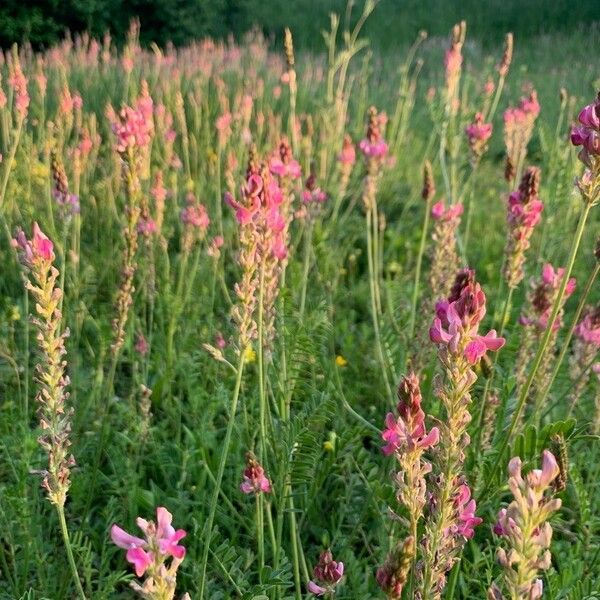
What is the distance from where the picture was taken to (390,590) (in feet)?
3.21

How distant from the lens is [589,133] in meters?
1.17

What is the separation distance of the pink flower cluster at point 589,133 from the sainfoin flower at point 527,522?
0.56m

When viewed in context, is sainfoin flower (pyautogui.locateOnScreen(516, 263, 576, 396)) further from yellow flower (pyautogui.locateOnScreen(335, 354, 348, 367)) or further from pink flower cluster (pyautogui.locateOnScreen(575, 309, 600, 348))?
yellow flower (pyautogui.locateOnScreen(335, 354, 348, 367))

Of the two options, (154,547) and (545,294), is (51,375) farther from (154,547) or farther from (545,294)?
(545,294)

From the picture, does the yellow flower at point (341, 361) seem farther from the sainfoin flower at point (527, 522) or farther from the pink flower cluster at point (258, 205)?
the sainfoin flower at point (527, 522)

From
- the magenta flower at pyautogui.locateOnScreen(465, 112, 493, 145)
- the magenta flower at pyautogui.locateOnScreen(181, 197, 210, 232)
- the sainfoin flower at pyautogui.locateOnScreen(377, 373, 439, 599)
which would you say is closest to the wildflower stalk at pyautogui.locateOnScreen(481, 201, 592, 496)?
the sainfoin flower at pyautogui.locateOnScreen(377, 373, 439, 599)

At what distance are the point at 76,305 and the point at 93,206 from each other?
167 cm

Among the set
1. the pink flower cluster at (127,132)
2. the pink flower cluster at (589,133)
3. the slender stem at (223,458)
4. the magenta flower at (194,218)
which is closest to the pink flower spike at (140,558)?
the slender stem at (223,458)

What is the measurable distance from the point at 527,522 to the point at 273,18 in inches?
759

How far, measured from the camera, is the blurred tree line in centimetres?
1352

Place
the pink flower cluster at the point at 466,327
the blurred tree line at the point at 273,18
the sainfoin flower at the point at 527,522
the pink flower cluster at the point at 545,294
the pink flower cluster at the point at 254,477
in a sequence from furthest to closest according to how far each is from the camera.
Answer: the blurred tree line at the point at 273,18 → the pink flower cluster at the point at 545,294 → the pink flower cluster at the point at 254,477 → the pink flower cluster at the point at 466,327 → the sainfoin flower at the point at 527,522

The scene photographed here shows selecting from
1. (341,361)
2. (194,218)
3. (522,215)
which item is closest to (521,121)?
(341,361)

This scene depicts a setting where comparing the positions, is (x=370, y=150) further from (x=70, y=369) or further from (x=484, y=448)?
(x=70, y=369)

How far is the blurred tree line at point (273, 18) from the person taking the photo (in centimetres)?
1352
